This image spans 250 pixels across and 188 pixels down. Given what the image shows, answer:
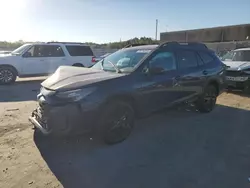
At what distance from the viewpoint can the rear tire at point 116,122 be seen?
4.38 metres

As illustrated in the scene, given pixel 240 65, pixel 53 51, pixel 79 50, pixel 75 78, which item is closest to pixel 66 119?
pixel 75 78

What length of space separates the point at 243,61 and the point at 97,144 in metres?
8.43

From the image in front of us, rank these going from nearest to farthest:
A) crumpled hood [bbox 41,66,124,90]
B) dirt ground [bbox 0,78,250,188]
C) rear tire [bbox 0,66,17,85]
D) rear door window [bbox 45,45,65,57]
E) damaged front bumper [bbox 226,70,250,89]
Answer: dirt ground [bbox 0,78,250,188] → crumpled hood [bbox 41,66,124,90] → damaged front bumper [bbox 226,70,250,89] → rear tire [bbox 0,66,17,85] → rear door window [bbox 45,45,65,57]

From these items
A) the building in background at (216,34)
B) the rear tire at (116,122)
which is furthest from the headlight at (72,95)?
the building in background at (216,34)

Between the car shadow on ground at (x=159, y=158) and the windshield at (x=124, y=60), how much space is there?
1346 millimetres

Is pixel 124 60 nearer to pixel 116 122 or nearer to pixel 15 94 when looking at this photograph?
pixel 116 122

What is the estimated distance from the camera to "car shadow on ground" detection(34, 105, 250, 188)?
346cm

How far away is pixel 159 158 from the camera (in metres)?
4.12

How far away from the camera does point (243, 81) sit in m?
9.45

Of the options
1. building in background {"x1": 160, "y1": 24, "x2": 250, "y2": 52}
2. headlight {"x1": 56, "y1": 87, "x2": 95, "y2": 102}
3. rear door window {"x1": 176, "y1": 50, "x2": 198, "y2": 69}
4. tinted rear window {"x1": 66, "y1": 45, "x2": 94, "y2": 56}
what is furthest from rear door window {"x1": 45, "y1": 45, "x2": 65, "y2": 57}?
building in background {"x1": 160, "y1": 24, "x2": 250, "y2": 52}

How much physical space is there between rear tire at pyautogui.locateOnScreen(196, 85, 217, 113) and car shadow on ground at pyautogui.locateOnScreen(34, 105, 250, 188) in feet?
3.49

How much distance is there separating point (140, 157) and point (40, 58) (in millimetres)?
10057

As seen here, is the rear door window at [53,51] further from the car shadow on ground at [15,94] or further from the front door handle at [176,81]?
the front door handle at [176,81]

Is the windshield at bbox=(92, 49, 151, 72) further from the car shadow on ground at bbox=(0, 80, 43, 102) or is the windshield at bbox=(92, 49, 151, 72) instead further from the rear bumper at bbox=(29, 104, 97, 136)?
the car shadow on ground at bbox=(0, 80, 43, 102)
